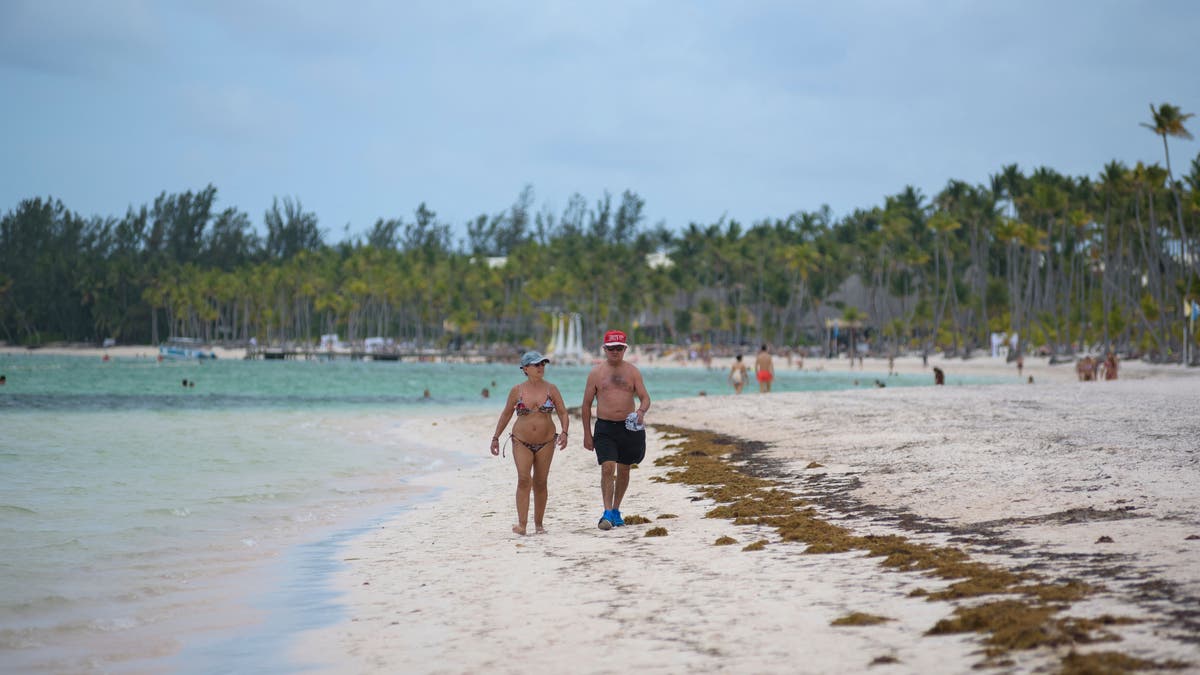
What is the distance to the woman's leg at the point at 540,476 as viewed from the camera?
1018 cm

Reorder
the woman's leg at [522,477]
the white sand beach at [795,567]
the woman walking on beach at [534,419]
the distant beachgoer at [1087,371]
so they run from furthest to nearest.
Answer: the distant beachgoer at [1087,371] → the woman's leg at [522,477] → the woman walking on beach at [534,419] → the white sand beach at [795,567]

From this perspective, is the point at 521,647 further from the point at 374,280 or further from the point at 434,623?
the point at 374,280

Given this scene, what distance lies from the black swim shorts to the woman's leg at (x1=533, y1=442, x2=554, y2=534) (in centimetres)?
45

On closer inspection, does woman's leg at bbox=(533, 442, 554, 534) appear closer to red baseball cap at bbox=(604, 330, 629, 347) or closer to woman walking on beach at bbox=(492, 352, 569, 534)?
woman walking on beach at bbox=(492, 352, 569, 534)

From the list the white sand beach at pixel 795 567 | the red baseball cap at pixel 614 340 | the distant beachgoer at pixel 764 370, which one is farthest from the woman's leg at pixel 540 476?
the distant beachgoer at pixel 764 370

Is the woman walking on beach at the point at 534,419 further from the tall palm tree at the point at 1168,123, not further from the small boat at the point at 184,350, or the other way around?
the small boat at the point at 184,350

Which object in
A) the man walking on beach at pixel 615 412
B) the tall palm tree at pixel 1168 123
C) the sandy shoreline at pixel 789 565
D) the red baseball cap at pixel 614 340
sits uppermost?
the tall palm tree at pixel 1168 123

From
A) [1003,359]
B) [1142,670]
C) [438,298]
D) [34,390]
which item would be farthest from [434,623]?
[438,298]

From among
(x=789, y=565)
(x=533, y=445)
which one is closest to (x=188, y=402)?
(x=533, y=445)

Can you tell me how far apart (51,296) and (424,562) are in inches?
6516

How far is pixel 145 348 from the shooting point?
154 metres

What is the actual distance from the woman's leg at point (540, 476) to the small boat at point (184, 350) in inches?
4547

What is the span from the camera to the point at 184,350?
433 feet

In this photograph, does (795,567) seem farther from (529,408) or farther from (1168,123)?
(1168,123)
